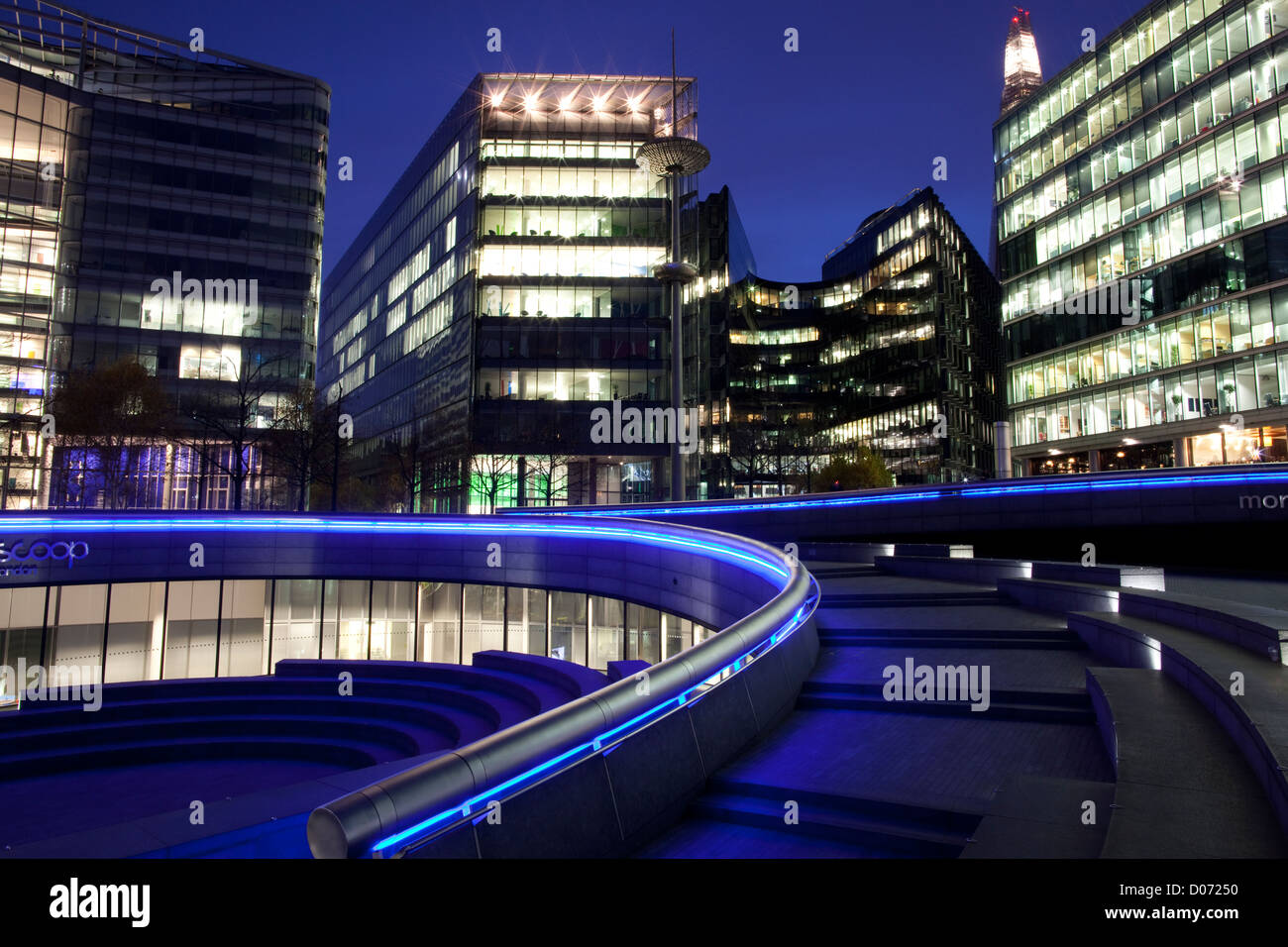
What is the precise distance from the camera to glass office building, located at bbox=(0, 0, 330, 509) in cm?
5706

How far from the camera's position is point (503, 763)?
3828mm

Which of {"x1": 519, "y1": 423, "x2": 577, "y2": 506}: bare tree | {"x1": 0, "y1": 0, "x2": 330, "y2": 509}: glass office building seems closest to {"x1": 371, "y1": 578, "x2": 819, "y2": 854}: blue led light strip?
{"x1": 519, "y1": 423, "x2": 577, "y2": 506}: bare tree

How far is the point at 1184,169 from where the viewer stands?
48781 millimetres

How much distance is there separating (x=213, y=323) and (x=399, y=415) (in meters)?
19.7

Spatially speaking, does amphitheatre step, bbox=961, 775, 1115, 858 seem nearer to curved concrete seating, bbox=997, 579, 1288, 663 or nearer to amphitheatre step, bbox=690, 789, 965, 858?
amphitheatre step, bbox=690, 789, 965, 858

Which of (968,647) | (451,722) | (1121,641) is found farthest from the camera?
(451,722)

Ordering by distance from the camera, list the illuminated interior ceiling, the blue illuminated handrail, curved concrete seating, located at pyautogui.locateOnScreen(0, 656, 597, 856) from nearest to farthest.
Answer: curved concrete seating, located at pyautogui.locateOnScreen(0, 656, 597, 856) < the blue illuminated handrail < the illuminated interior ceiling

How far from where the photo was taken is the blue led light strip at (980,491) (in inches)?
765

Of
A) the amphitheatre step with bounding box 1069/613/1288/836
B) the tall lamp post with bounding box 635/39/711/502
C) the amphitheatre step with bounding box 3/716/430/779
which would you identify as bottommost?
the amphitheatre step with bounding box 3/716/430/779

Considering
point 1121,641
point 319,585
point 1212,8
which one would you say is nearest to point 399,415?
point 319,585

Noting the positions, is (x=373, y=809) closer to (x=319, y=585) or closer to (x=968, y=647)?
(x=968, y=647)

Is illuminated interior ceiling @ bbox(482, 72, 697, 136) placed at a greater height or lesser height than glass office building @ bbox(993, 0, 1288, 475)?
greater

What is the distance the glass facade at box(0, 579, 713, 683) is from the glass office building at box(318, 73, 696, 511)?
93.5ft

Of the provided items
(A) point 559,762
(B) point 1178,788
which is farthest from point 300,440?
(B) point 1178,788
